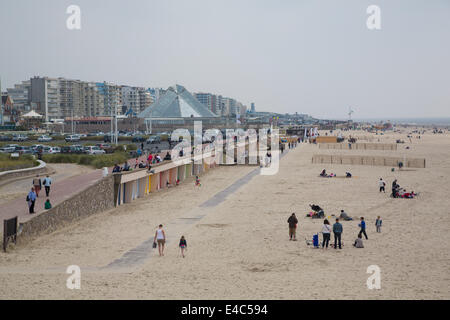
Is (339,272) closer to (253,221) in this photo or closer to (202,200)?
(253,221)

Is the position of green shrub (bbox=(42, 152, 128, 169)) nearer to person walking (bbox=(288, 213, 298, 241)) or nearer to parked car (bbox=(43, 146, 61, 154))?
parked car (bbox=(43, 146, 61, 154))

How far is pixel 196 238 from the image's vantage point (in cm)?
1466

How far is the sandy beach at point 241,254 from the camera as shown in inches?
385

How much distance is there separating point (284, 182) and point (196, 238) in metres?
14.2

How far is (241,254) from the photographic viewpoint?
1293cm

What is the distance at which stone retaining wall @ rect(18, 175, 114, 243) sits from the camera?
545 inches

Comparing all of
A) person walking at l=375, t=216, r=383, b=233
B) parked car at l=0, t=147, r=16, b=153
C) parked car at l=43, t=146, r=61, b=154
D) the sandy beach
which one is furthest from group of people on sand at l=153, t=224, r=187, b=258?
parked car at l=0, t=147, r=16, b=153

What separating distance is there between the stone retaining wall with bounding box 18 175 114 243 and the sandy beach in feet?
1.24

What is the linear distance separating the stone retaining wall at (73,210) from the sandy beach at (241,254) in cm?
38

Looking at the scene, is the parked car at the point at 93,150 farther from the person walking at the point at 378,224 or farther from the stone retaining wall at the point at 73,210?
the person walking at the point at 378,224

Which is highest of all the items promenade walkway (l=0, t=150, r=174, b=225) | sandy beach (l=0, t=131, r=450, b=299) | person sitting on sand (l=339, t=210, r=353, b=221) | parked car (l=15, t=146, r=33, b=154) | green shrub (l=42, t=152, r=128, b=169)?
parked car (l=15, t=146, r=33, b=154)

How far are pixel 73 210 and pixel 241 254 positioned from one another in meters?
7.05

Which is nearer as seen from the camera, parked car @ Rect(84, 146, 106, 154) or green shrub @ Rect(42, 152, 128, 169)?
green shrub @ Rect(42, 152, 128, 169)
